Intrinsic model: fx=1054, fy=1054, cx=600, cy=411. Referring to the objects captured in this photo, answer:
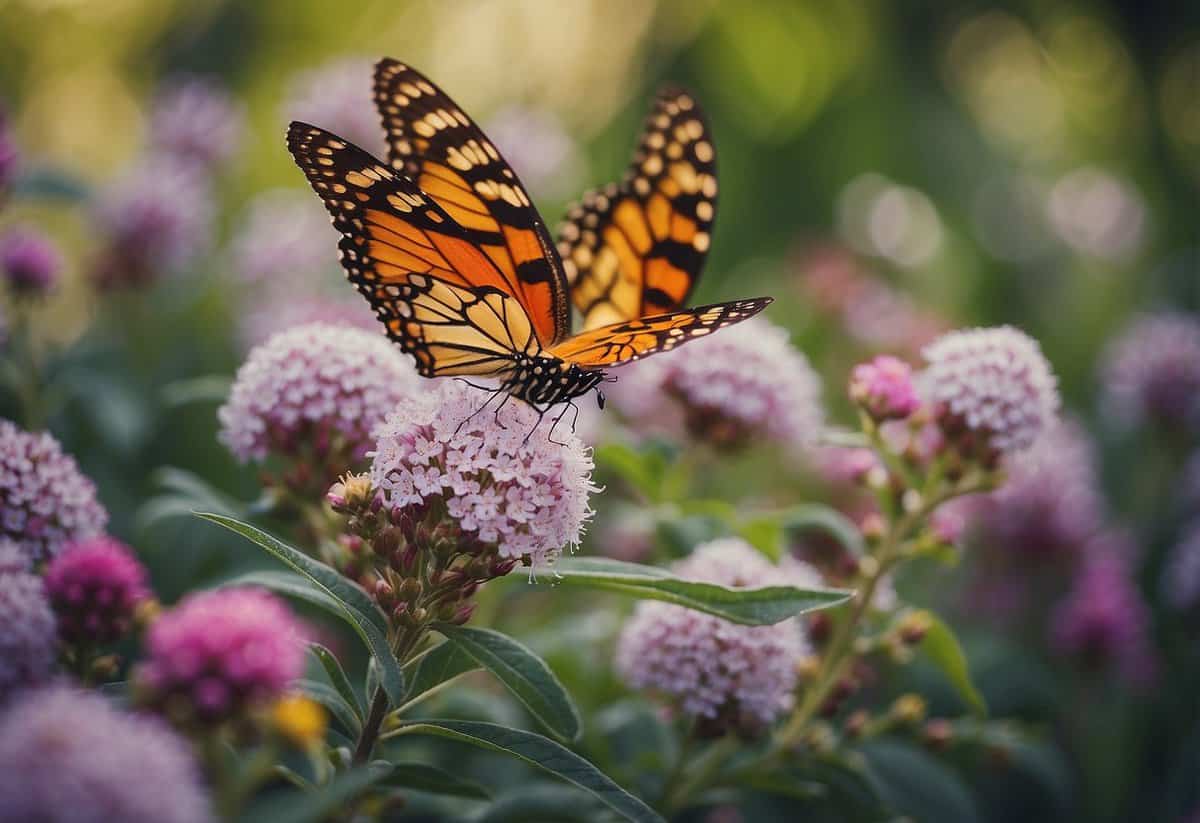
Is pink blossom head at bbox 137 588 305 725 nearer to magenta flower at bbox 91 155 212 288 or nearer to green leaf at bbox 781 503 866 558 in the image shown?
green leaf at bbox 781 503 866 558

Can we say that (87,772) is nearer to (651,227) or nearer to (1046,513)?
(651,227)

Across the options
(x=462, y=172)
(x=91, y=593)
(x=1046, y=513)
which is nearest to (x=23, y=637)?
(x=91, y=593)

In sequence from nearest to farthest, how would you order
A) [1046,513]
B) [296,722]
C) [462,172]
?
1. [296,722]
2. [462,172]
3. [1046,513]

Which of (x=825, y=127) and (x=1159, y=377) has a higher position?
(x=825, y=127)

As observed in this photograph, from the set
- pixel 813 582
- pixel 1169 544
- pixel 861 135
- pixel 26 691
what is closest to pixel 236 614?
pixel 26 691

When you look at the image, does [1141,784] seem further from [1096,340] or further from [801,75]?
[801,75]
